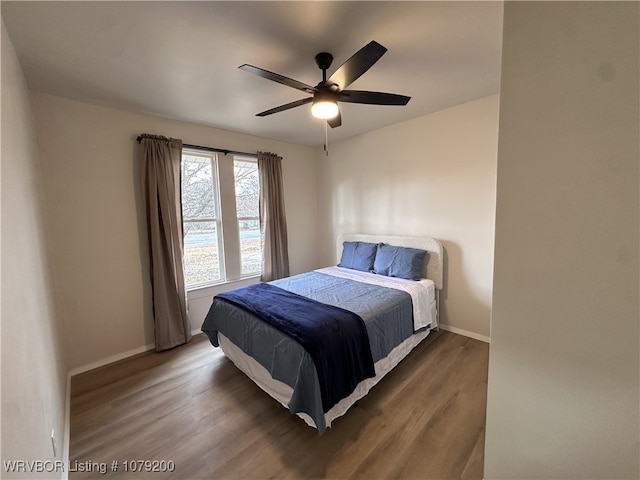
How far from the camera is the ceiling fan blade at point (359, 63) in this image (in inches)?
50.7

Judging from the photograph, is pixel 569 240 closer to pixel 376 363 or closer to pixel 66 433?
pixel 376 363

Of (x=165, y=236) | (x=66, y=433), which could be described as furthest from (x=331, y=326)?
(x=165, y=236)

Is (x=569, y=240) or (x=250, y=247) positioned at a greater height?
(x=569, y=240)

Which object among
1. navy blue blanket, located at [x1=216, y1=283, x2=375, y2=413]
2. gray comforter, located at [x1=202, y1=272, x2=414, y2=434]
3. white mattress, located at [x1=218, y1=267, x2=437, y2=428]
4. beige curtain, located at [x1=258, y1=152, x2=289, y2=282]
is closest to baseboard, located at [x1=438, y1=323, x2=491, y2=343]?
white mattress, located at [x1=218, y1=267, x2=437, y2=428]

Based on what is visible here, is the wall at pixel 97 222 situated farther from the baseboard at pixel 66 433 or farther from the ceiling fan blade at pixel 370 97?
the ceiling fan blade at pixel 370 97

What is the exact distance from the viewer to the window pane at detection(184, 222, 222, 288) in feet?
10.6

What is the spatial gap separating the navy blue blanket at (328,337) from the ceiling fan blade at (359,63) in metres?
1.64

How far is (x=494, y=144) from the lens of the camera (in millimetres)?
2646

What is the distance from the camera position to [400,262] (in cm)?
307

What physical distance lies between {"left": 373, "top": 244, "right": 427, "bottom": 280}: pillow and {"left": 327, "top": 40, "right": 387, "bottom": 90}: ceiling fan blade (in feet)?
6.74

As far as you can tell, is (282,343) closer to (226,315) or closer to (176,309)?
(226,315)

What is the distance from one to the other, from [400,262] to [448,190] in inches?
39.9

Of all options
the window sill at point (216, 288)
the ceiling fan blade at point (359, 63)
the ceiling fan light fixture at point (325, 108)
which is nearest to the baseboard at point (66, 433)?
the window sill at point (216, 288)

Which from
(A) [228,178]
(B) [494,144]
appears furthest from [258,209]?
(B) [494,144]
